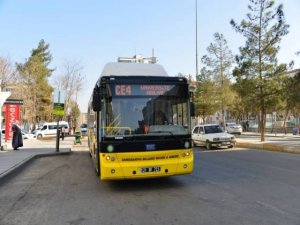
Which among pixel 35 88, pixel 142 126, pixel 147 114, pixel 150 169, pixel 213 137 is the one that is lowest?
pixel 150 169

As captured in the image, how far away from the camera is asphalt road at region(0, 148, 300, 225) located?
21.2 ft

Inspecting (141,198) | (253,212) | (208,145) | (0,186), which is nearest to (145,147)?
(141,198)

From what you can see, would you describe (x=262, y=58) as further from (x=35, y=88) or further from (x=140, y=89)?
(x=35, y=88)

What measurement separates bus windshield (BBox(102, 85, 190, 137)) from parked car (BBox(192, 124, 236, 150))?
14.0 m

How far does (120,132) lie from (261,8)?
66.6 feet

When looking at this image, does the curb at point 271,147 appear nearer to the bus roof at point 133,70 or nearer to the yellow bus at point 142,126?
the bus roof at point 133,70

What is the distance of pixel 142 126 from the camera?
8992 mm

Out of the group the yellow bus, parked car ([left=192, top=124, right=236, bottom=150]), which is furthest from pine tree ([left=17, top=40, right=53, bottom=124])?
the yellow bus

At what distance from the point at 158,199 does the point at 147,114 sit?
6.95ft

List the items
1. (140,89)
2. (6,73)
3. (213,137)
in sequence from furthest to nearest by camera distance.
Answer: (6,73), (213,137), (140,89)

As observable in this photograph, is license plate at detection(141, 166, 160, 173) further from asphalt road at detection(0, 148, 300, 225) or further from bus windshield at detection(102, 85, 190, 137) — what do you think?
bus windshield at detection(102, 85, 190, 137)

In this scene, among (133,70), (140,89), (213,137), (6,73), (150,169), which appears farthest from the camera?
(6,73)

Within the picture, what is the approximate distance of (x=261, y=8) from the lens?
2569cm

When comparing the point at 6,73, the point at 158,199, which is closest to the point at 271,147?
the point at 158,199
